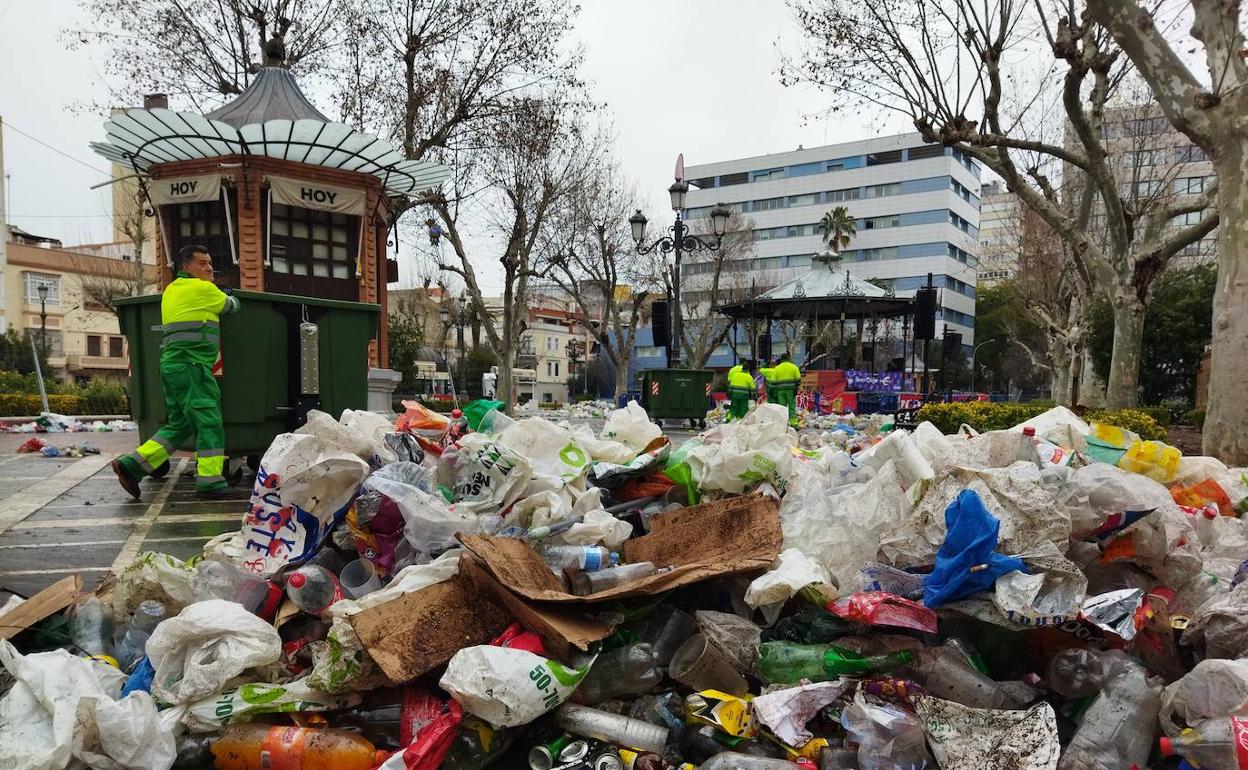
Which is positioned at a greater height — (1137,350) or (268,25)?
(268,25)

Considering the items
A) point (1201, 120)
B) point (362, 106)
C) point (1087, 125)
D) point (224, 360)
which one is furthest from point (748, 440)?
point (362, 106)

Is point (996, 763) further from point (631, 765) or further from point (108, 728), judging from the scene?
point (108, 728)

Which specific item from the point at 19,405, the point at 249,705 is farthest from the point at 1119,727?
the point at 19,405

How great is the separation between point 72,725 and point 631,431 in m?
2.61

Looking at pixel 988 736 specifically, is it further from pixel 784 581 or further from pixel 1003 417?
pixel 1003 417

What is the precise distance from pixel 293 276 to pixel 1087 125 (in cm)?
1067

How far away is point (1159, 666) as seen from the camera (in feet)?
7.69

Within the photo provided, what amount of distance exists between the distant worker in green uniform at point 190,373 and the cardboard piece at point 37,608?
8.09 ft

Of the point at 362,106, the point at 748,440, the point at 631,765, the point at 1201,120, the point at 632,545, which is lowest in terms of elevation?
the point at 631,765

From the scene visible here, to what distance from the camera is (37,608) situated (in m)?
2.50

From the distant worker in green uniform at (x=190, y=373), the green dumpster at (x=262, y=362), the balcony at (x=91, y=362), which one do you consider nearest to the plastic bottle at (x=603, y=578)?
the distant worker in green uniform at (x=190, y=373)

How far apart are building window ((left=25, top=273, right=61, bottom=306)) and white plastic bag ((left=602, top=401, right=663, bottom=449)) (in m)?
48.7

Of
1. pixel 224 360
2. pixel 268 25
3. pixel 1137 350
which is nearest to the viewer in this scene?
pixel 224 360

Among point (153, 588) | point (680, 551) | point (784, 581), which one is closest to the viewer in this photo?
point (784, 581)
